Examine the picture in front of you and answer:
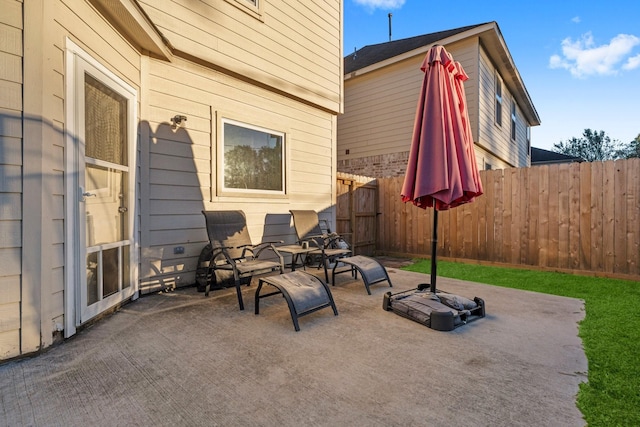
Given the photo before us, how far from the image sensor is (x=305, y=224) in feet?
17.2

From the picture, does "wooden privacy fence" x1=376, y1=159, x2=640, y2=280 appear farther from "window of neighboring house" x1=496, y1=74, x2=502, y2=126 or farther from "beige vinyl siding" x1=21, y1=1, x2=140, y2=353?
"beige vinyl siding" x1=21, y1=1, x2=140, y2=353

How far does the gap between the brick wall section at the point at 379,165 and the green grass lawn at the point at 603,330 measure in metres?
4.11

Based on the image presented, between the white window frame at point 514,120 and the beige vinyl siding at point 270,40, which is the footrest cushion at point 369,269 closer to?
the beige vinyl siding at point 270,40

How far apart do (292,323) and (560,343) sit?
225 cm

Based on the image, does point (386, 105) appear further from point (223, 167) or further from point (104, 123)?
point (104, 123)

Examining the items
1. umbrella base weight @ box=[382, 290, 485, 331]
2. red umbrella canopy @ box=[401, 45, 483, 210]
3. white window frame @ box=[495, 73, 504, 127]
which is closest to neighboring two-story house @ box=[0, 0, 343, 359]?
umbrella base weight @ box=[382, 290, 485, 331]

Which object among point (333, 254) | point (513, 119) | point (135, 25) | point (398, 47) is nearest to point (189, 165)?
point (135, 25)

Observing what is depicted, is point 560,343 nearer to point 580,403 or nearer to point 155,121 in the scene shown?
point 580,403

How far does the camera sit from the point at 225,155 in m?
4.58

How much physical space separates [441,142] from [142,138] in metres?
3.39

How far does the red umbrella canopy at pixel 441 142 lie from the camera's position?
2.88m

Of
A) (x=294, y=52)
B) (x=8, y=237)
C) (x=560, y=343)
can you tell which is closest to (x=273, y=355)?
(x=8, y=237)

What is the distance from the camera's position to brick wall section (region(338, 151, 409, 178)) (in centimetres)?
917

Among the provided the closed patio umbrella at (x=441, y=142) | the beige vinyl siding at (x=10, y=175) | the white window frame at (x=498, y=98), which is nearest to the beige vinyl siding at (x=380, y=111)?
the white window frame at (x=498, y=98)
